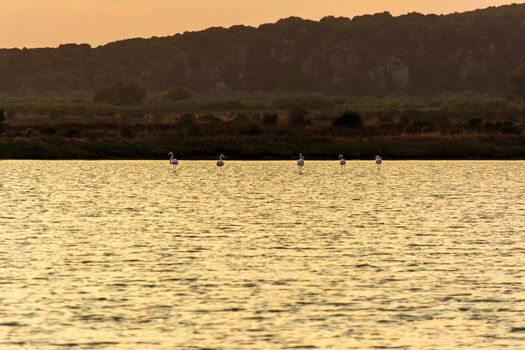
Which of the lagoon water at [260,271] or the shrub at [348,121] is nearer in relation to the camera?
the lagoon water at [260,271]

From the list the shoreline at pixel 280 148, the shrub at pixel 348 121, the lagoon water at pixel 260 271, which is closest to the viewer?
the lagoon water at pixel 260 271

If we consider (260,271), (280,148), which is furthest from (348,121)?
(260,271)

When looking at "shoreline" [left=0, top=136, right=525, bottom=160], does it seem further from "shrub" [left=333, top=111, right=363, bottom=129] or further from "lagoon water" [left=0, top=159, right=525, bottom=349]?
"lagoon water" [left=0, top=159, right=525, bottom=349]

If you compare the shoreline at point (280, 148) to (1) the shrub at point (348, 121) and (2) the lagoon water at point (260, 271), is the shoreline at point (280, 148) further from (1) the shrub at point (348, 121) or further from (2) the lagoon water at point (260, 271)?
(2) the lagoon water at point (260, 271)

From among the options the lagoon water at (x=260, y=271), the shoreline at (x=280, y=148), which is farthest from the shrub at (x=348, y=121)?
the lagoon water at (x=260, y=271)

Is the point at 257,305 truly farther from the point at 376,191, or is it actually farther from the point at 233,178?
the point at 233,178

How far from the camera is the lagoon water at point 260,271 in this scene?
70.5 feet

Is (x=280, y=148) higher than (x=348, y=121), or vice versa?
(x=348, y=121)

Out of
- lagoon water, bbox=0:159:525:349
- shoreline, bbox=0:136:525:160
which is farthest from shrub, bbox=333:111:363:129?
lagoon water, bbox=0:159:525:349

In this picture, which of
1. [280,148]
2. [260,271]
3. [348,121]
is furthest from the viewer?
[348,121]

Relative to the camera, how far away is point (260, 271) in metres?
29.1

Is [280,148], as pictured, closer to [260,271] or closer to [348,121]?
[348,121]

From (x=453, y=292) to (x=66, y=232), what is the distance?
1698cm

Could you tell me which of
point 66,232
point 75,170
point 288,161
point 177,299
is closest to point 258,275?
point 177,299
